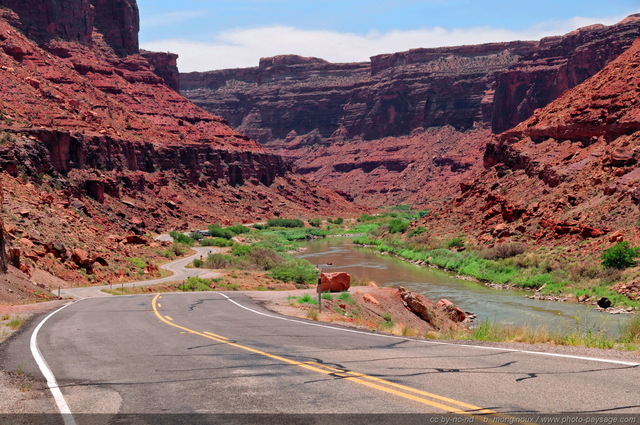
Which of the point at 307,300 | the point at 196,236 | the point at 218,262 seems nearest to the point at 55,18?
the point at 196,236

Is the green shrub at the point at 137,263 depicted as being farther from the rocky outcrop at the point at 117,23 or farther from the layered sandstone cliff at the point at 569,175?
the rocky outcrop at the point at 117,23

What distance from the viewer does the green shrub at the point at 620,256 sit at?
34.1 meters

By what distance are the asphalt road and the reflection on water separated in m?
5.87

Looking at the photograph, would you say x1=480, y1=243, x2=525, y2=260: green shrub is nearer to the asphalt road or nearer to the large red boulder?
the large red boulder

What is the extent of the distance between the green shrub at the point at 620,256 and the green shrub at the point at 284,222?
72.7 meters

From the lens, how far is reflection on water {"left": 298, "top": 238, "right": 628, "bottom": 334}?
82.1ft

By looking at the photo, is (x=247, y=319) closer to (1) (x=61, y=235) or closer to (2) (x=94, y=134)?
(1) (x=61, y=235)

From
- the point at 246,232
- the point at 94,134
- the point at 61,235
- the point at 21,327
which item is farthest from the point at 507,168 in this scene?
the point at 21,327

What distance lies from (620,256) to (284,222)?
75668 millimetres

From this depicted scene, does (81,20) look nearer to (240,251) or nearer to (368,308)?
(240,251)

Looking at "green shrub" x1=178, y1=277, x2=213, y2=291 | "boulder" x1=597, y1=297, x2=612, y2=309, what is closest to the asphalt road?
"boulder" x1=597, y1=297, x2=612, y2=309

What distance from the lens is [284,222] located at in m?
107

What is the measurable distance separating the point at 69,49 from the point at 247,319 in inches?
4180

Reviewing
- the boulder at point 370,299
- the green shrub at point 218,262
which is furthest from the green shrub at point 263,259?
the boulder at point 370,299
